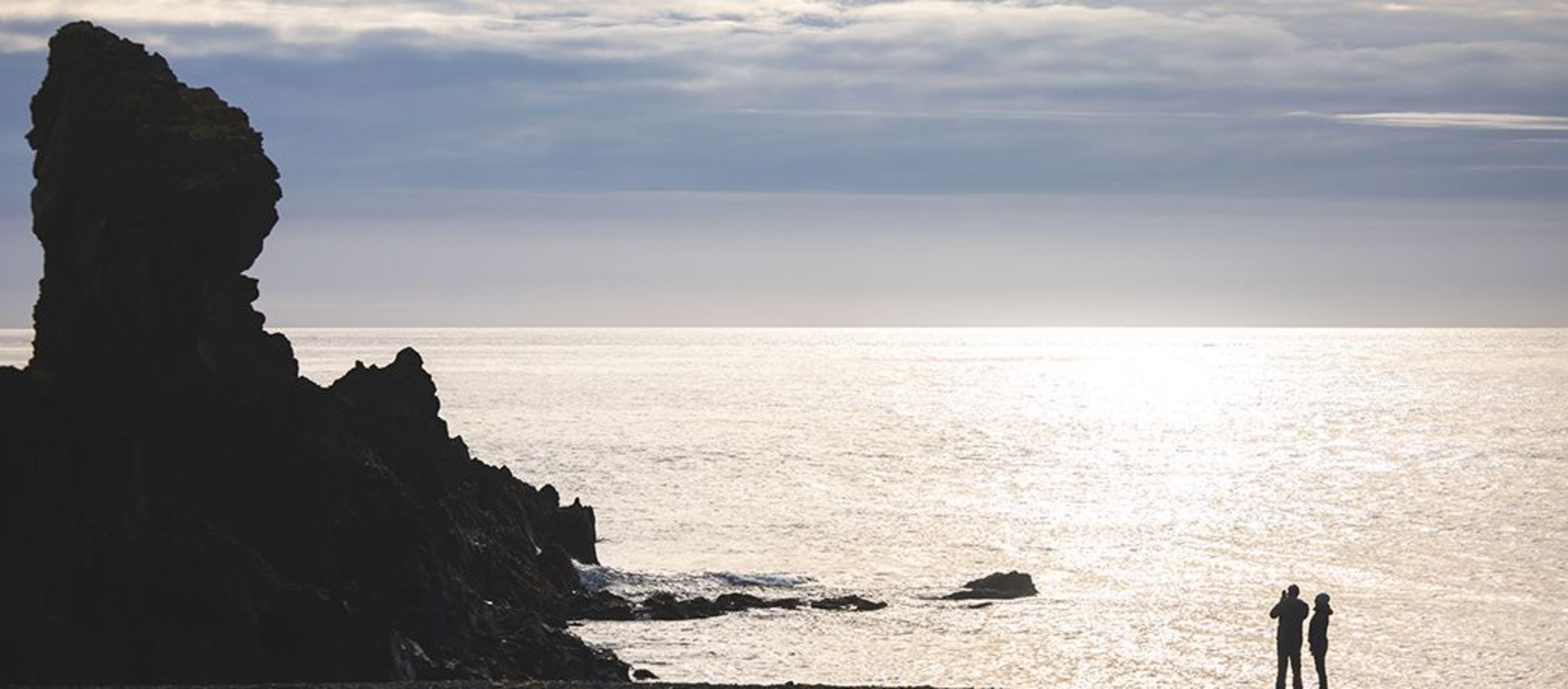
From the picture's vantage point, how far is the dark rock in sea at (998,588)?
7338 cm

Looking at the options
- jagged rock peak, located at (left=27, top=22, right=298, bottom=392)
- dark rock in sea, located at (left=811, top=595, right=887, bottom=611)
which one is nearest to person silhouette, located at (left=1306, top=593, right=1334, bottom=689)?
jagged rock peak, located at (left=27, top=22, right=298, bottom=392)

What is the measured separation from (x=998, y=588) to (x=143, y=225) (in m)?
38.9

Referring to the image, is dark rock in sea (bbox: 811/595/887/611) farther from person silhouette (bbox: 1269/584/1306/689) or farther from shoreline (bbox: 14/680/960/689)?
shoreline (bbox: 14/680/960/689)

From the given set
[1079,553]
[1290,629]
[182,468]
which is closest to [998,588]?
[1079,553]

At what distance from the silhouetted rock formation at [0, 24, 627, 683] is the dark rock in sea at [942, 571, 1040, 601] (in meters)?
25.3

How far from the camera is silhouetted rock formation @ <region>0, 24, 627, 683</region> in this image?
4019 centimetres

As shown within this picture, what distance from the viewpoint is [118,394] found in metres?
44.1

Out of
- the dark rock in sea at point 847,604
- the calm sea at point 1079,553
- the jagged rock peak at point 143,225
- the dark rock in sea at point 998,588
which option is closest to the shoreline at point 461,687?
the jagged rock peak at point 143,225

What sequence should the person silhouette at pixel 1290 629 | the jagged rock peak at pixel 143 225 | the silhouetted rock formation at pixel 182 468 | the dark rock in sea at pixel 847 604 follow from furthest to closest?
1. the dark rock in sea at pixel 847 604
2. the jagged rock peak at pixel 143 225
3. the silhouetted rock formation at pixel 182 468
4. the person silhouette at pixel 1290 629

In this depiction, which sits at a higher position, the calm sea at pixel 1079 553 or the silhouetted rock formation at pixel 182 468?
the silhouetted rock formation at pixel 182 468

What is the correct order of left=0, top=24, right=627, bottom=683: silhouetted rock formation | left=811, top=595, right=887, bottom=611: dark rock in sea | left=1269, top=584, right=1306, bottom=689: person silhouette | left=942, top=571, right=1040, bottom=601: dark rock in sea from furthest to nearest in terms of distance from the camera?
1. left=942, top=571, right=1040, bottom=601: dark rock in sea
2. left=811, top=595, right=887, bottom=611: dark rock in sea
3. left=0, top=24, right=627, bottom=683: silhouetted rock formation
4. left=1269, top=584, right=1306, bottom=689: person silhouette

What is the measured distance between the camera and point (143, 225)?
4553 cm

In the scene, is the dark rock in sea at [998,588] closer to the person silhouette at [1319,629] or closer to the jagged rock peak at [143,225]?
the jagged rock peak at [143,225]

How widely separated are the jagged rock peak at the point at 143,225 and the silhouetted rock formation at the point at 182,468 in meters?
0.06
